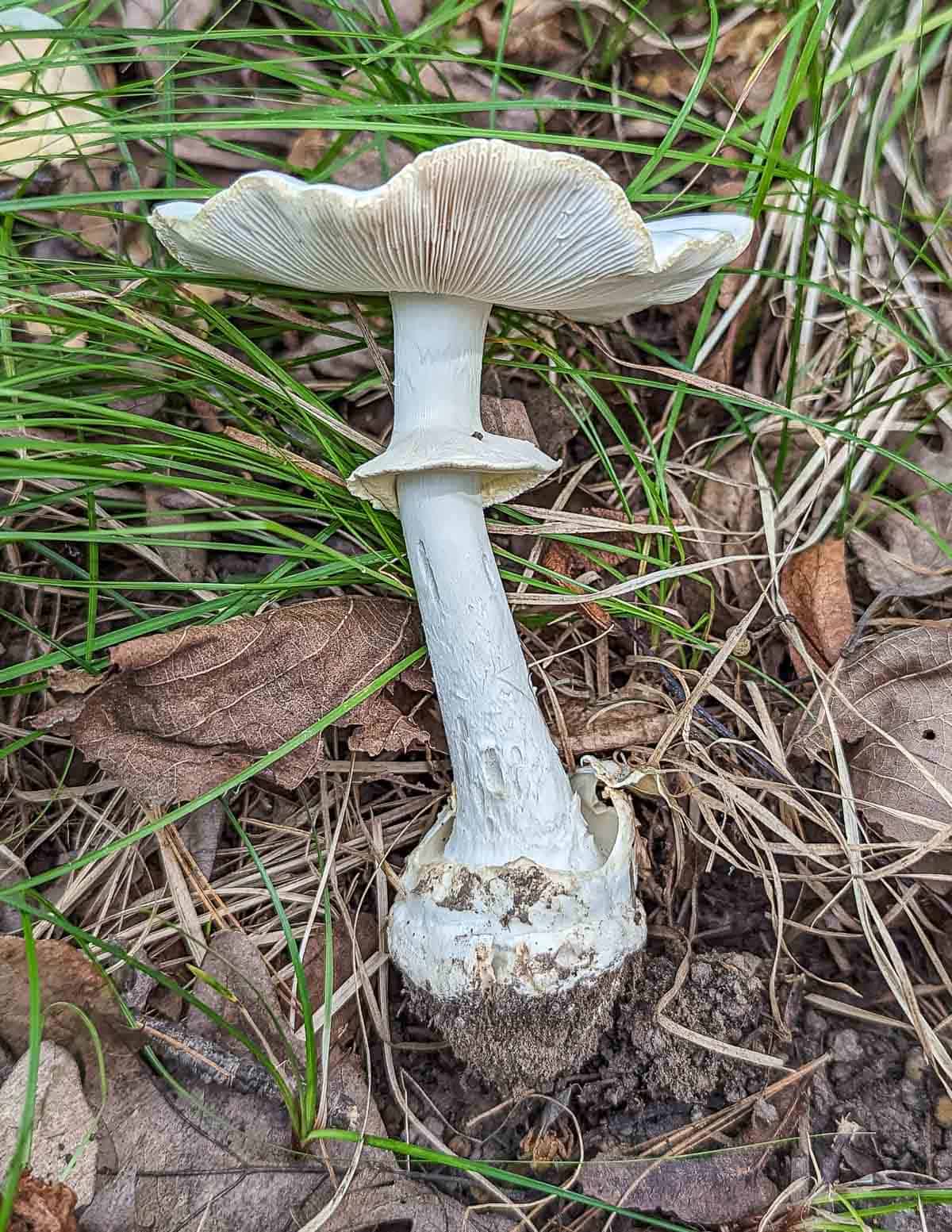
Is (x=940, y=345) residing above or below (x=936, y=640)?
above

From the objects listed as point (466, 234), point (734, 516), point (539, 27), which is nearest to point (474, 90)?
point (539, 27)

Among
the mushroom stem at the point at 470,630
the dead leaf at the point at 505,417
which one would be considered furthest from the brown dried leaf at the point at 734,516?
the mushroom stem at the point at 470,630

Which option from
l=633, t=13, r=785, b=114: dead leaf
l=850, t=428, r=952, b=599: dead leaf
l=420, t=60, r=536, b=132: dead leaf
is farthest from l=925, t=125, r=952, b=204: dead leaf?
l=420, t=60, r=536, b=132: dead leaf

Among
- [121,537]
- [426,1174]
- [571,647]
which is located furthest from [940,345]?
[426,1174]

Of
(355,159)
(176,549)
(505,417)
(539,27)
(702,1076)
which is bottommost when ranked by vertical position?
(702,1076)

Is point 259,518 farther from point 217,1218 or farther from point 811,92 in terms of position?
point 811,92

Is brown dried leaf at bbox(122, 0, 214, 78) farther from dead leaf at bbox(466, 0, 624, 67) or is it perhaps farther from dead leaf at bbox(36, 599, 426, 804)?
dead leaf at bbox(36, 599, 426, 804)

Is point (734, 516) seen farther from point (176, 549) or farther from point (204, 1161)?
point (204, 1161)

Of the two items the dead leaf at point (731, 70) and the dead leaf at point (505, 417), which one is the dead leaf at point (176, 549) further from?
the dead leaf at point (731, 70)
